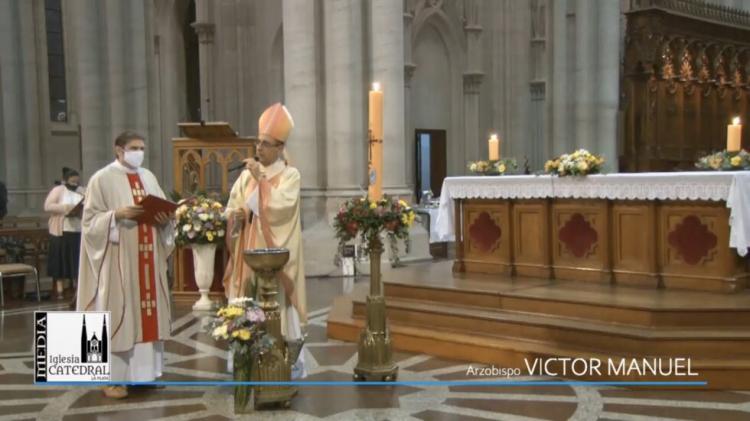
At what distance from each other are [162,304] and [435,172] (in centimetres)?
1553

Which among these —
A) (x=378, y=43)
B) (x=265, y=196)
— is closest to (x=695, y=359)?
(x=265, y=196)

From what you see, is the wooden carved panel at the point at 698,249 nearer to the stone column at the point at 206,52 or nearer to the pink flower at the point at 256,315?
the pink flower at the point at 256,315

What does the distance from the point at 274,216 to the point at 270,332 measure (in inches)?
40.0

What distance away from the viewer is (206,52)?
20.1 meters

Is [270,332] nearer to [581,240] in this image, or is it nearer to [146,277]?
[146,277]

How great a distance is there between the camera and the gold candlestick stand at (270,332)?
5.58 meters

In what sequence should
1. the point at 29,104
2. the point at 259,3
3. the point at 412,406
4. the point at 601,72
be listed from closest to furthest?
the point at 412,406 < the point at 601,72 < the point at 259,3 < the point at 29,104

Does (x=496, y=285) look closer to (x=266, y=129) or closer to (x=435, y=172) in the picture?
(x=266, y=129)

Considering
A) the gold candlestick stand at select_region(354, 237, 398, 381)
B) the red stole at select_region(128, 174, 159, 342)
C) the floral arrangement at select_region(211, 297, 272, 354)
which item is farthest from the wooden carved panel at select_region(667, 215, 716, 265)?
the red stole at select_region(128, 174, 159, 342)

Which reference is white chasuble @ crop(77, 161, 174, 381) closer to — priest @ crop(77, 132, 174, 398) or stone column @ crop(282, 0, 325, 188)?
priest @ crop(77, 132, 174, 398)

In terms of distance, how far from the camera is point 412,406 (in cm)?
583

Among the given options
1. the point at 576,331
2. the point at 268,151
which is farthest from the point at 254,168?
the point at 576,331

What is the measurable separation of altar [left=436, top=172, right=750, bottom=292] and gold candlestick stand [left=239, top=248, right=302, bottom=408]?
3890 mm

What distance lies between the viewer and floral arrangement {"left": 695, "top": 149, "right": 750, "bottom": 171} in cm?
754
